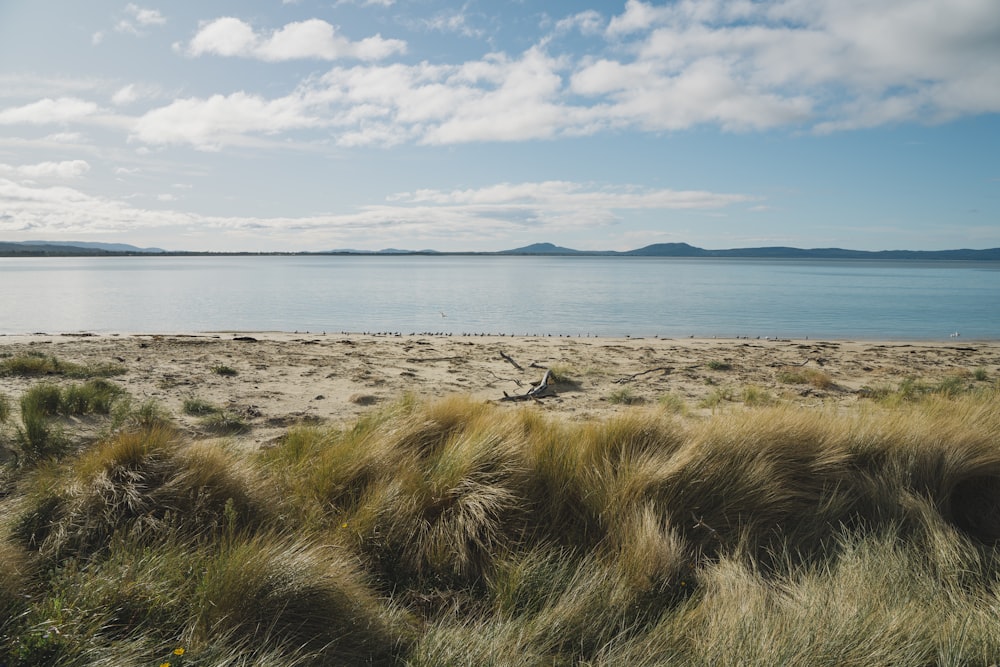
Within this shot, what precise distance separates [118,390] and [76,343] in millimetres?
8045

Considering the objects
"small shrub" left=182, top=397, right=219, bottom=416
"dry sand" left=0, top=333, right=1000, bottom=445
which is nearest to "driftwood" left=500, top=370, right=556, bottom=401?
"dry sand" left=0, top=333, right=1000, bottom=445

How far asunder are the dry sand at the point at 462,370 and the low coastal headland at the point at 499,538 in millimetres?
1740

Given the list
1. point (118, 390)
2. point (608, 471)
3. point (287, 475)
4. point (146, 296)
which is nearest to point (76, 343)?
point (118, 390)

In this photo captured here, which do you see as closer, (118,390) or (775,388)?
(118,390)

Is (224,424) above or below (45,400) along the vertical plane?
below

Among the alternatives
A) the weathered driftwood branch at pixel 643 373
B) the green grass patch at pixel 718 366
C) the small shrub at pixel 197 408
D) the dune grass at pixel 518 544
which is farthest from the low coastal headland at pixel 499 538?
the green grass patch at pixel 718 366

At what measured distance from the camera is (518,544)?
401 centimetres

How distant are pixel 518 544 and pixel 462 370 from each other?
7619 mm

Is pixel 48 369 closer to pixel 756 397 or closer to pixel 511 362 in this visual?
pixel 511 362

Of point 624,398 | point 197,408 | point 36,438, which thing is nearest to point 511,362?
point 624,398

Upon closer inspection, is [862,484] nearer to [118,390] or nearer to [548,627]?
[548,627]

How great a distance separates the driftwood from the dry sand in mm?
192

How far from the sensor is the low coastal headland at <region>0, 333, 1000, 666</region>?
3.06 m

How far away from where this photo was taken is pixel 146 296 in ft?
121
